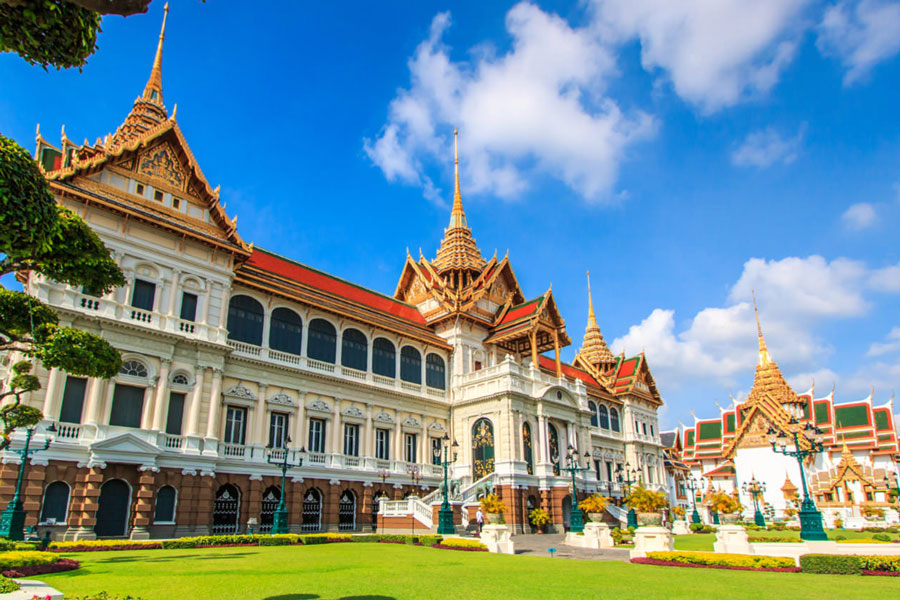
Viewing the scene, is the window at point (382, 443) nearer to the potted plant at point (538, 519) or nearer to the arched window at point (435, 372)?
the arched window at point (435, 372)

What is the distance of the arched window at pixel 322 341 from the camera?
30391 mm

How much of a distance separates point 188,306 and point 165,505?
8.08 meters

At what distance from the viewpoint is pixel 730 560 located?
51.7 ft

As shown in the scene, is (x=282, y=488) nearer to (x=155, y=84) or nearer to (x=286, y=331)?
(x=286, y=331)

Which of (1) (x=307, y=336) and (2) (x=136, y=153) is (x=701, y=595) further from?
(2) (x=136, y=153)

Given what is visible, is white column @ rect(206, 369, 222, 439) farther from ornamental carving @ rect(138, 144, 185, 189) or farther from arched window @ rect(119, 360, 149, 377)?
ornamental carving @ rect(138, 144, 185, 189)

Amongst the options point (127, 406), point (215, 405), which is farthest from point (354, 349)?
point (127, 406)

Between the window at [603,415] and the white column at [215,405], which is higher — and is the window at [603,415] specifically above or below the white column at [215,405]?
above

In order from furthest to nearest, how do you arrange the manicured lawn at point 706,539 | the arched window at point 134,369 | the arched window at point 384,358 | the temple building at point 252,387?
the arched window at point 384,358, the manicured lawn at point 706,539, the arched window at point 134,369, the temple building at point 252,387

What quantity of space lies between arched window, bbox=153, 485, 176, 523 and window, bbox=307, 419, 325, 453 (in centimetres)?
731

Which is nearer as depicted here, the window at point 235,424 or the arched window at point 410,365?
the window at point 235,424

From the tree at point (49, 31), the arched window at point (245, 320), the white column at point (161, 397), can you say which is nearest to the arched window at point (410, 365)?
the arched window at point (245, 320)

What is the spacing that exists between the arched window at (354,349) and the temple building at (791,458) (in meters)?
40.3

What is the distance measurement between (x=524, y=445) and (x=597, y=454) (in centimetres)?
1657
